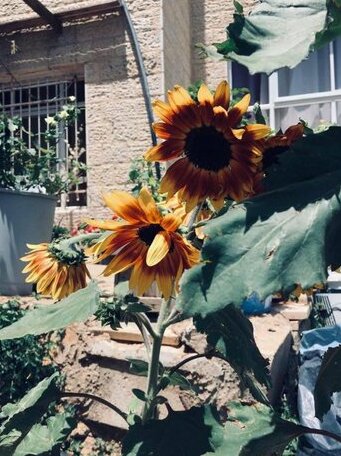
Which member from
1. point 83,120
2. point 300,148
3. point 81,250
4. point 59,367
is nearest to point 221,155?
point 300,148

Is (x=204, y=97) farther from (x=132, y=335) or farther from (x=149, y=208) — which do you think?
(x=132, y=335)

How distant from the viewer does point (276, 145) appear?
100 cm

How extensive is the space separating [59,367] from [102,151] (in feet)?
12.1

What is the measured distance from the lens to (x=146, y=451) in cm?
118

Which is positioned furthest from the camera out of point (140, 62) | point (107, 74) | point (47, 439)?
point (107, 74)

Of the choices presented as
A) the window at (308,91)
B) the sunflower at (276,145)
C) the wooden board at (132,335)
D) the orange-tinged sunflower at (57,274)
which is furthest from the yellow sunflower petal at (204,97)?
the window at (308,91)

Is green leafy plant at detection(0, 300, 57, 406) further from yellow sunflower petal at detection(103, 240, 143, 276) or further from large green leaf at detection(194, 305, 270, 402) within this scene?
yellow sunflower petal at detection(103, 240, 143, 276)

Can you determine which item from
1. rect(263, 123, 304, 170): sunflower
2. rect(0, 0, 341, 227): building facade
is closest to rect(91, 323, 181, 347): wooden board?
rect(263, 123, 304, 170): sunflower

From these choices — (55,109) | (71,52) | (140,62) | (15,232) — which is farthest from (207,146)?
(55,109)

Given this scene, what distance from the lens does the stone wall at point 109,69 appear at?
6.52 meters

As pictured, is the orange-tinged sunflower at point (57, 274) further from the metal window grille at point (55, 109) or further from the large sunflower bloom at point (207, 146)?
the metal window grille at point (55, 109)

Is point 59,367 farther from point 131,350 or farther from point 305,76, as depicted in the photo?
point 305,76

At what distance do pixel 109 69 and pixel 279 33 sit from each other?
6.12m

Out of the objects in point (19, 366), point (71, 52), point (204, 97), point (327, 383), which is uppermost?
point (71, 52)
